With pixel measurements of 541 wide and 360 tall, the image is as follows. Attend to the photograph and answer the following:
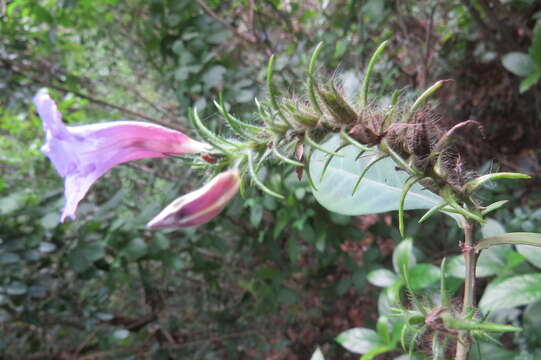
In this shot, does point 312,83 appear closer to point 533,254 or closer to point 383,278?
point 533,254

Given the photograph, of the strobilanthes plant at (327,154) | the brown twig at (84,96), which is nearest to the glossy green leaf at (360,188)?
the strobilanthes plant at (327,154)

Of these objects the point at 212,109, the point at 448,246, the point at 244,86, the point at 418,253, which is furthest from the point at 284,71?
the point at 448,246

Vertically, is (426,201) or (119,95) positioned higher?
(119,95)

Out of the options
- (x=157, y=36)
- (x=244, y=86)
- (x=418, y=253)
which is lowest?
(x=418, y=253)

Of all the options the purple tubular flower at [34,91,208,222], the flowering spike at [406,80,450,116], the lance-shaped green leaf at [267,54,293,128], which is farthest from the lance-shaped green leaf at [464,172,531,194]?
the purple tubular flower at [34,91,208,222]

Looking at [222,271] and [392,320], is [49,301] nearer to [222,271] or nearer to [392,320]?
[222,271]

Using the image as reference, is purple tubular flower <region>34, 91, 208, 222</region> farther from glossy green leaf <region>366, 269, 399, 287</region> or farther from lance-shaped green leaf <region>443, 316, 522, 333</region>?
glossy green leaf <region>366, 269, 399, 287</region>
